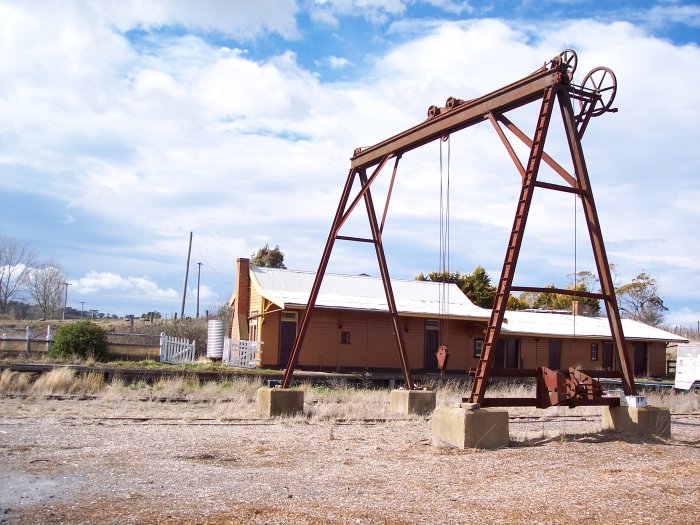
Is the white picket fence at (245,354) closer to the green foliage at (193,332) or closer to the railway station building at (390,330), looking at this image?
the railway station building at (390,330)

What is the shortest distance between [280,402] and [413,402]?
113 inches

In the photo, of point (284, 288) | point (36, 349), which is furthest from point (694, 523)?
point (36, 349)

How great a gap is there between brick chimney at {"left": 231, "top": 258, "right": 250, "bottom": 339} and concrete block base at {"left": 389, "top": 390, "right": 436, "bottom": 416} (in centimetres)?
1735

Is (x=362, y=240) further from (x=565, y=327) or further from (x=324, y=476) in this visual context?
(x=565, y=327)

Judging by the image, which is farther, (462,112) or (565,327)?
(565,327)

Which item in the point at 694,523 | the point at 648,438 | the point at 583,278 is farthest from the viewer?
the point at 583,278

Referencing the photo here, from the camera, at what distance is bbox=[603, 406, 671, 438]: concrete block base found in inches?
424

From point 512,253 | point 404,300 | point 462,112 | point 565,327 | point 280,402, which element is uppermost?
point 462,112

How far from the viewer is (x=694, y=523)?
5770 millimetres

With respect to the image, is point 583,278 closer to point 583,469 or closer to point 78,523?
point 583,469

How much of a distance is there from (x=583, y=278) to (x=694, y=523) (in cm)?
5850

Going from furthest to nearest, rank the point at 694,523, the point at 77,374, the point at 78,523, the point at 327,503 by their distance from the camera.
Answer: the point at 77,374 < the point at 327,503 < the point at 694,523 < the point at 78,523

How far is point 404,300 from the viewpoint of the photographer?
3147 centimetres

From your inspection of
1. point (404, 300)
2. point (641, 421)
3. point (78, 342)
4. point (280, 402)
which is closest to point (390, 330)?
point (404, 300)
